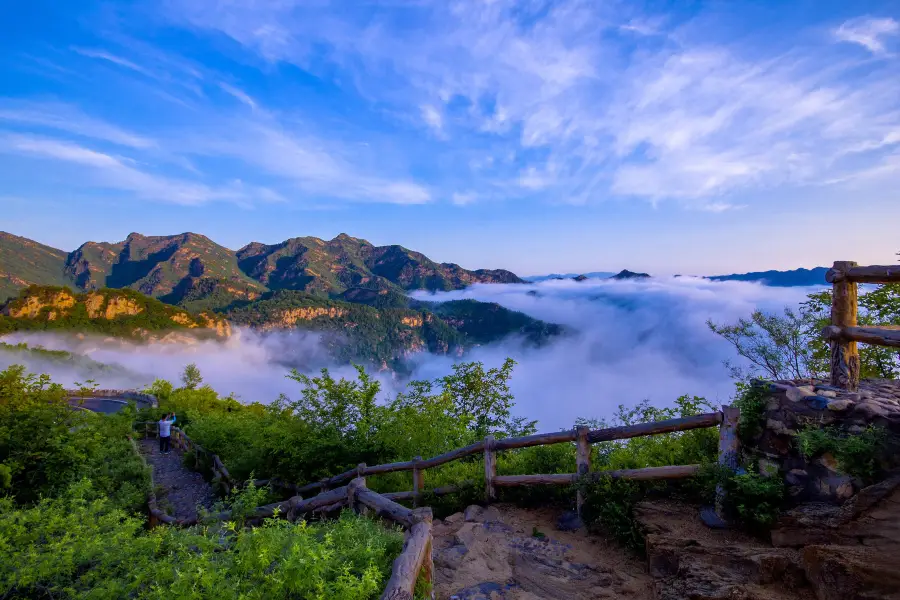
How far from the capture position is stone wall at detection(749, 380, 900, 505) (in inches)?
157

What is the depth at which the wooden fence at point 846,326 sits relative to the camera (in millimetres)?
4598

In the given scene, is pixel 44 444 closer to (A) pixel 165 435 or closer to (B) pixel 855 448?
(A) pixel 165 435

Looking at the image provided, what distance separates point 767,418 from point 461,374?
8.51m

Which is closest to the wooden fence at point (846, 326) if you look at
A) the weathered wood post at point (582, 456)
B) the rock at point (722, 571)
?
the rock at point (722, 571)

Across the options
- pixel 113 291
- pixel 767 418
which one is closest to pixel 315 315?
pixel 113 291

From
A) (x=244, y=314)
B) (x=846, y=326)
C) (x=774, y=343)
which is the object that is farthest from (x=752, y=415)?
(x=244, y=314)

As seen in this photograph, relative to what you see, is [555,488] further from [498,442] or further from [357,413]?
[357,413]

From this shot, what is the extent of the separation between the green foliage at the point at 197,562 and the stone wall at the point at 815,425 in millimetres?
3984

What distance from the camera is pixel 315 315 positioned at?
139250 mm

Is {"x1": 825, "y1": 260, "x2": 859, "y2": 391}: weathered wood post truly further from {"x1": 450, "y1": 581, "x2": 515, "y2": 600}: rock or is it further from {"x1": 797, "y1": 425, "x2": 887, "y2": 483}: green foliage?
{"x1": 450, "y1": 581, "x2": 515, "y2": 600}: rock

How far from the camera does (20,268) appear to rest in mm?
167375

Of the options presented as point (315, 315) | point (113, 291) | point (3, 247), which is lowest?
point (315, 315)

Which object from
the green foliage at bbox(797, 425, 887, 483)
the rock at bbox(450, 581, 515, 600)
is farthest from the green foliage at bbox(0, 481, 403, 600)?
the green foliage at bbox(797, 425, 887, 483)

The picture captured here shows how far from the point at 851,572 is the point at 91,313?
332 feet
